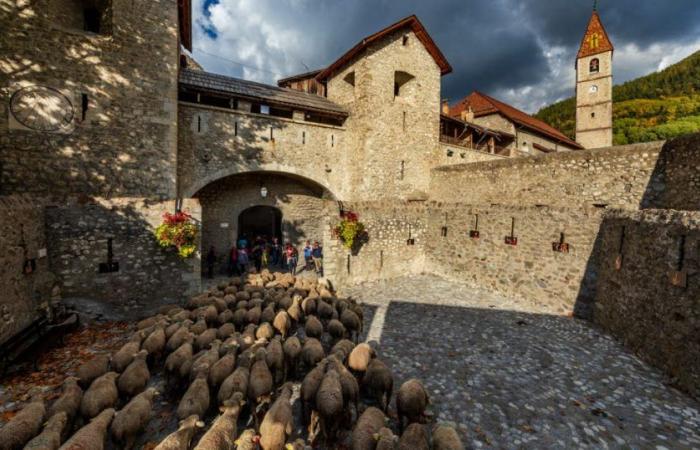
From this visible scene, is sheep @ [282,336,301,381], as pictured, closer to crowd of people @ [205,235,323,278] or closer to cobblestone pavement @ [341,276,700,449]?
cobblestone pavement @ [341,276,700,449]

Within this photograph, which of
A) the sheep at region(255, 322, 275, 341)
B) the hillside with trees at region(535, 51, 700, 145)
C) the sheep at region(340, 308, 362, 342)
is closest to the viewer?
the sheep at region(255, 322, 275, 341)

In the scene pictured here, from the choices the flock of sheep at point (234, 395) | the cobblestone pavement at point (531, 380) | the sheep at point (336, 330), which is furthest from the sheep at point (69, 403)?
the cobblestone pavement at point (531, 380)

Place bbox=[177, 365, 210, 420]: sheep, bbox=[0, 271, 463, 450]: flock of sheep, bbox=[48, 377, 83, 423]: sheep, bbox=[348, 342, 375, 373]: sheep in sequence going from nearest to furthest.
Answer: bbox=[0, 271, 463, 450]: flock of sheep
bbox=[48, 377, 83, 423]: sheep
bbox=[177, 365, 210, 420]: sheep
bbox=[348, 342, 375, 373]: sheep

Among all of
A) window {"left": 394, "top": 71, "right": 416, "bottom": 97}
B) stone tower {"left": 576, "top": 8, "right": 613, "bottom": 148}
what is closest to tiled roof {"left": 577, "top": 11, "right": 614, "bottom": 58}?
stone tower {"left": 576, "top": 8, "right": 613, "bottom": 148}

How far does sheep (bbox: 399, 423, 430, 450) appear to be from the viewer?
9.91 feet

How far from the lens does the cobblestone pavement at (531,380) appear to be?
400 cm

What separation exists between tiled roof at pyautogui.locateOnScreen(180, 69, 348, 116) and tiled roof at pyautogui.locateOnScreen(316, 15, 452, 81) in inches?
90.7

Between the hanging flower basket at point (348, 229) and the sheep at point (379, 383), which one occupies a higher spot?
the hanging flower basket at point (348, 229)

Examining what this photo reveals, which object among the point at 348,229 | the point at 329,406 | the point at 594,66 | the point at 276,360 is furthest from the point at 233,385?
the point at 594,66

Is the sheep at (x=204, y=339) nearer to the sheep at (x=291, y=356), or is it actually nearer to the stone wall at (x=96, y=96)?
the sheep at (x=291, y=356)

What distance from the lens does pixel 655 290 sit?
19.1 feet

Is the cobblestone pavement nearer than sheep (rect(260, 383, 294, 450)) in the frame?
No

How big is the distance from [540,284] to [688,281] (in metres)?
4.42

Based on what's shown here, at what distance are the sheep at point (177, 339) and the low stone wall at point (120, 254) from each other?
319 centimetres
